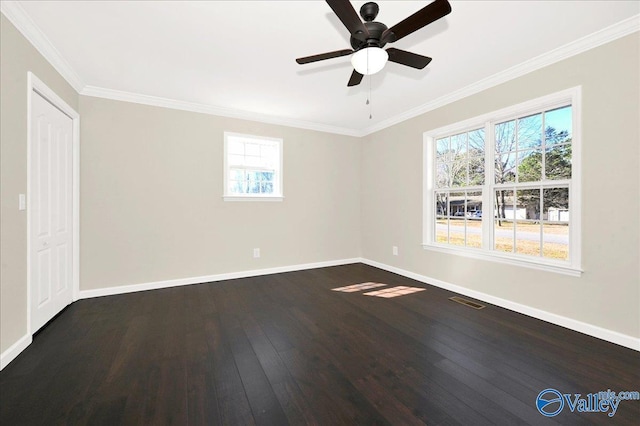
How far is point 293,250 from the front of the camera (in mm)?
4859

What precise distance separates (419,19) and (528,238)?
2577 mm

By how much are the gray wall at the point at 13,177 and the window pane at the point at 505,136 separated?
15.2 feet

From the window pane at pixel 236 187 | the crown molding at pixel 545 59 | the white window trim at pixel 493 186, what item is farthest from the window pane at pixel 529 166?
the window pane at pixel 236 187

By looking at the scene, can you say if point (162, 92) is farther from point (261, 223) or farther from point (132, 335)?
point (132, 335)

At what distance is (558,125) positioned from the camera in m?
2.79

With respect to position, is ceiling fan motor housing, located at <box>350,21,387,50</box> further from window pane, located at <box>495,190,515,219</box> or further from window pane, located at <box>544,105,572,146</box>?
window pane, located at <box>495,190,515,219</box>

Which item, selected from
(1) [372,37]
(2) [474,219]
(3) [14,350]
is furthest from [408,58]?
(3) [14,350]

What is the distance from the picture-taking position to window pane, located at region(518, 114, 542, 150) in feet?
9.63

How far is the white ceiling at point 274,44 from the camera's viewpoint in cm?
213

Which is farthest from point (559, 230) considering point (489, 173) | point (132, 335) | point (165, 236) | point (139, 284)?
point (139, 284)

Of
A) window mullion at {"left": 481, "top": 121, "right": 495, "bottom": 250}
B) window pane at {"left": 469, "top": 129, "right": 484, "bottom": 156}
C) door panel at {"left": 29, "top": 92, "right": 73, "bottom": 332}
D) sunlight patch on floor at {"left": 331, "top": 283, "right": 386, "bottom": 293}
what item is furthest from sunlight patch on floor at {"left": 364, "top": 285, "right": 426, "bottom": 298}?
door panel at {"left": 29, "top": 92, "right": 73, "bottom": 332}

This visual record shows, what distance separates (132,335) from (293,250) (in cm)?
270

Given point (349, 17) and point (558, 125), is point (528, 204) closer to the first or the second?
point (558, 125)

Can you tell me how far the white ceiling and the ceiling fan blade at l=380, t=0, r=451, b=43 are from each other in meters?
0.44
